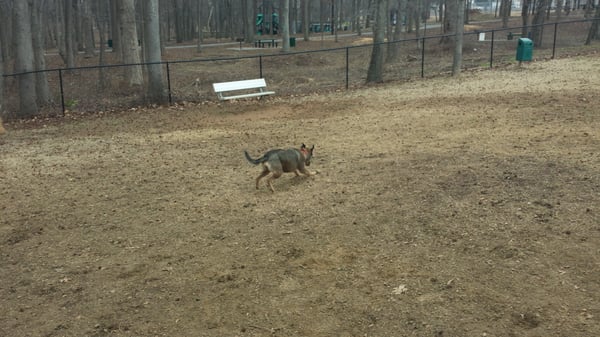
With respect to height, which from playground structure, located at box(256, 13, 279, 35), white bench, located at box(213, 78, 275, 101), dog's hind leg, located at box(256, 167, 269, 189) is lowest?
dog's hind leg, located at box(256, 167, 269, 189)

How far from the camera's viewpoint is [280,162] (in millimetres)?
7008

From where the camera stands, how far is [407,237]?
Result: 5250 mm

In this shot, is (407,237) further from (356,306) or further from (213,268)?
(213,268)

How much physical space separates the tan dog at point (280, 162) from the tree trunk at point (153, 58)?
352 inches

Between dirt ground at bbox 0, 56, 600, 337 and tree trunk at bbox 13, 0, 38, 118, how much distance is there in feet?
13.9

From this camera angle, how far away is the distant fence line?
16750 mm

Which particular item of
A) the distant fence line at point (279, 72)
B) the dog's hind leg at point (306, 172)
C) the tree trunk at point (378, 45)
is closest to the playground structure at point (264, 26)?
the distant fence line at point (279, 72)

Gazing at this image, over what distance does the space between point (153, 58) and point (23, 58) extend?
341 centimetres

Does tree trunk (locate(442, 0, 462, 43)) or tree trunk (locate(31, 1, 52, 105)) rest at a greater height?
tree trunk (locate(442, 0, 462, 43))

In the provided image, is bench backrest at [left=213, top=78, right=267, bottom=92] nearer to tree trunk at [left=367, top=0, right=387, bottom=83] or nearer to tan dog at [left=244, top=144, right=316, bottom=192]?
tree trunk at [left=367, top=0, right=387, bottom=83]

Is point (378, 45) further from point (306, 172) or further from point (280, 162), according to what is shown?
point (280, 162)

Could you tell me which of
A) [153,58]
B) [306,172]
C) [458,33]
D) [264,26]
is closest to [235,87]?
[153,58]

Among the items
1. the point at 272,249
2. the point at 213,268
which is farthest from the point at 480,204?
the point at 213,268

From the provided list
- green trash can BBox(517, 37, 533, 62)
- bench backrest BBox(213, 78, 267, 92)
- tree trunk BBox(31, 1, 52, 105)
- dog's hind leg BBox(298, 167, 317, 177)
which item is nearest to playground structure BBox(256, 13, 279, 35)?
tree trunk BBox(31, 1, 52, 105)
